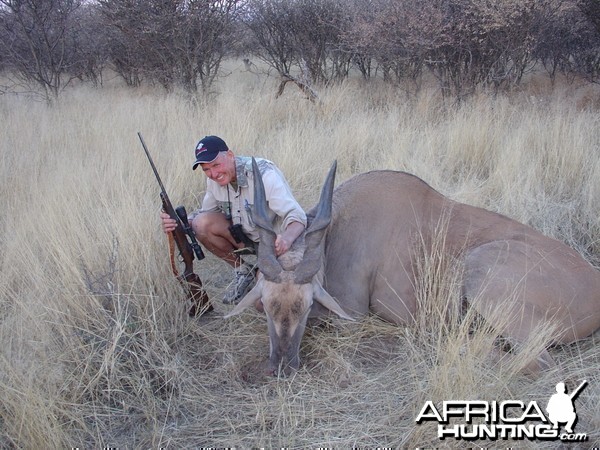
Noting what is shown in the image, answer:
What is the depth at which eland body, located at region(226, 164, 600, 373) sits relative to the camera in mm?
3738

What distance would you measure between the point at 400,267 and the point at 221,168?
1.68 meters

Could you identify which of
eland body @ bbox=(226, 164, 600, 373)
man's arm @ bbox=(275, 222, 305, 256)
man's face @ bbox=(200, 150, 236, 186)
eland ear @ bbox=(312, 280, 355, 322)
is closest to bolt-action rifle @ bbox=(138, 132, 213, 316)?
man's face @ bbox=(200, 150, 236, 186)

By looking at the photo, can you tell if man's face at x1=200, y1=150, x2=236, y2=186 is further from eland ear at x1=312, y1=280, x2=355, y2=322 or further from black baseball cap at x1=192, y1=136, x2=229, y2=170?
eland ear at x1=312, y1=280, x2=355, y2=322

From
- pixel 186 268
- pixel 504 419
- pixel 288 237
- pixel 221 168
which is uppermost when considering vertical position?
pixel 221 168

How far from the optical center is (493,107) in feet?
30.9

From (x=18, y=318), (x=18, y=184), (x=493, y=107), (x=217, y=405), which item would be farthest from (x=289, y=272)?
(x=493, y=107)

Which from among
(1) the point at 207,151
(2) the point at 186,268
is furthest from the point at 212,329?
Answer: (1) the point at 207,151

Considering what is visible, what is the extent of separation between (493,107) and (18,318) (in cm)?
817

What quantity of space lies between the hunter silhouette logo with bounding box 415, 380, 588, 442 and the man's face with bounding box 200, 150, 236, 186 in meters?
2.47

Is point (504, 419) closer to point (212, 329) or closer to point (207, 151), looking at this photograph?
point (212, 329)

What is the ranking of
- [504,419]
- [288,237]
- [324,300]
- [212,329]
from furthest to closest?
[212,329] → [288,237] → [324,300] → [504,419]

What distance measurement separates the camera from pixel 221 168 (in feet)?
14.8

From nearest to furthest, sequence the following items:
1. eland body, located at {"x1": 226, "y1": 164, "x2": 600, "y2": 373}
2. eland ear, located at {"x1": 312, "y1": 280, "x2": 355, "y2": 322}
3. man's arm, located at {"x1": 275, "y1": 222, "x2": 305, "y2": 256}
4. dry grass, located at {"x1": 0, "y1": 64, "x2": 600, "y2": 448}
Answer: dry grass, located at {"x1": 0, "y1": 64, "x2": 600, "y2": 448}, eland body, located at {"x1": 226, "y1": 164, "x2": 600, "y2": 373}, eland ear, located at {"x1": 312, "y1": 280, "x2": 355, "y2": 322}, man's arm, located at {"x1": 275, "y1": 222, "x2": 305, "y2": 256}

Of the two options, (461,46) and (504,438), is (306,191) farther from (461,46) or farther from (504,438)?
(461,46)
